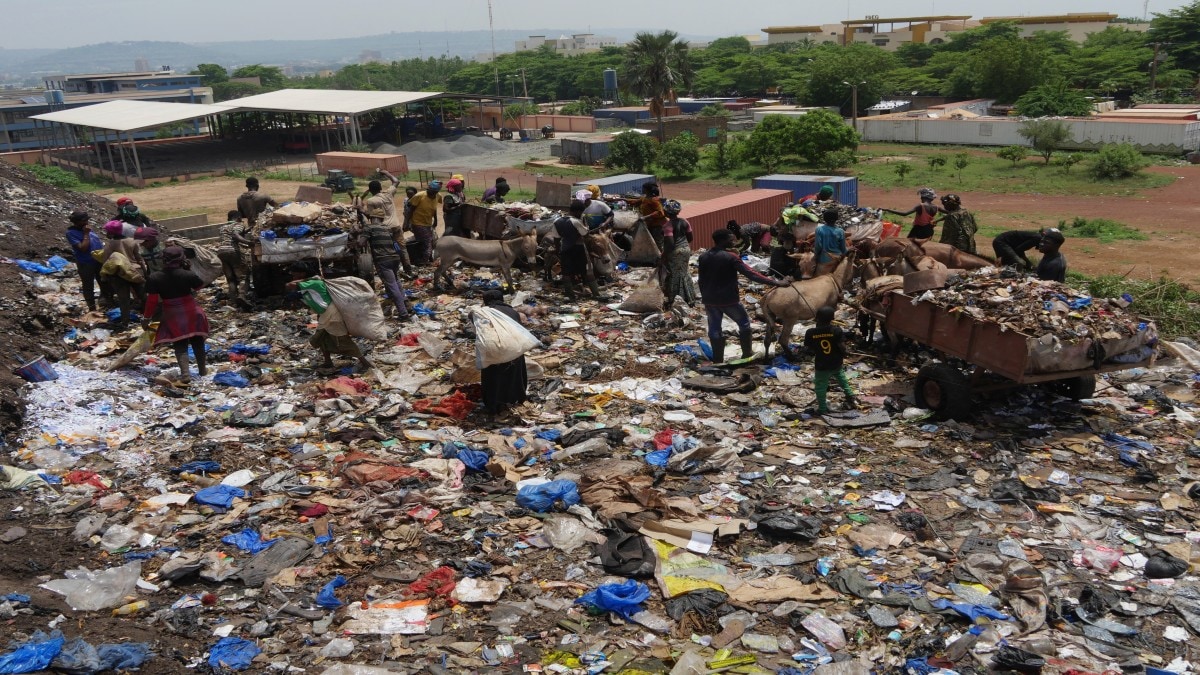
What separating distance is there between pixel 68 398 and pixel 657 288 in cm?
732


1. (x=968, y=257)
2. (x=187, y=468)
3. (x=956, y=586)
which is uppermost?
(x=968, y=257)

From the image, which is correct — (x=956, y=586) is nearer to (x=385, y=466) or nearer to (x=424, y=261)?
(x=385, y=466)

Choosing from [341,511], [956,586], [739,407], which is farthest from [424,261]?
[956,586]

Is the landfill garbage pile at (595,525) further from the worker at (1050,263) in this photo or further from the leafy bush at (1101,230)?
the leafy bush at (1101,230)

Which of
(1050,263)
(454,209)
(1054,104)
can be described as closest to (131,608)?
(1050,263)

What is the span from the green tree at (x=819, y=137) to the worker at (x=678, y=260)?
2748cm

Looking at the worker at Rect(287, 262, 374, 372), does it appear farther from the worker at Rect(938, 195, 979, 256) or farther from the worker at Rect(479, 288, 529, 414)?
the worker at Rect(938, 195, 979, 256)

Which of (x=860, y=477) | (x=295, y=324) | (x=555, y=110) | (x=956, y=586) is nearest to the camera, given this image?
(x=956, y=586)

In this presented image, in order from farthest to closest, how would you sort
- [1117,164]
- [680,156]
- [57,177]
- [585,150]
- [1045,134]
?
1. [585,150]
2. [1045,134]
3. [680,156]
4. [57,177]
5. [1117,164]

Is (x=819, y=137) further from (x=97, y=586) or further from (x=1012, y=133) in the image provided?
(x=97, y=586)

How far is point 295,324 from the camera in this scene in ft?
38.5

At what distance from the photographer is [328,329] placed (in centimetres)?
959

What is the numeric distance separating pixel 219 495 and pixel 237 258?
20.7 ft

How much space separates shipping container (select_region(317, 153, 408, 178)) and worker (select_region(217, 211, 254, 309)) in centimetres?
2509
